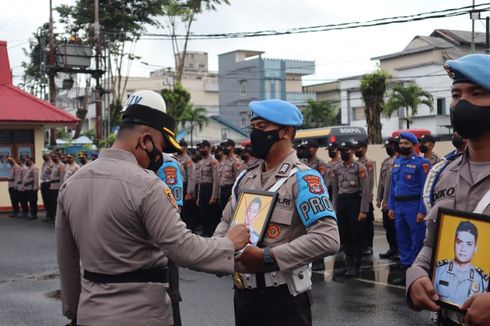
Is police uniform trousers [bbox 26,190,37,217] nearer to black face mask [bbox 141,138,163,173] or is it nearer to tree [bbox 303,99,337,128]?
black face mask [bbox 141,138,163,173]

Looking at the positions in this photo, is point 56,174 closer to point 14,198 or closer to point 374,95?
point 14,198

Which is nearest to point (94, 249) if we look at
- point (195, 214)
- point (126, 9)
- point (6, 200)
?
point (195, 214)

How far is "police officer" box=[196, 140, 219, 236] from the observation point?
13.4 metres

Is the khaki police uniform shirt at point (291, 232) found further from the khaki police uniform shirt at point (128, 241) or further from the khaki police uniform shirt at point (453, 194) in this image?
the khaki police uniform shirt at point (453, 194)

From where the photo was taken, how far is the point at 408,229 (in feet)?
27.0

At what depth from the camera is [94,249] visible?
2748 mm

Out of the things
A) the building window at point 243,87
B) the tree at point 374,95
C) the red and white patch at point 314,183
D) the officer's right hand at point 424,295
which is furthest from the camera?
the building window at point 243,87

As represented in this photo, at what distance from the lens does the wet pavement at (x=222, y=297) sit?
637 centimetres

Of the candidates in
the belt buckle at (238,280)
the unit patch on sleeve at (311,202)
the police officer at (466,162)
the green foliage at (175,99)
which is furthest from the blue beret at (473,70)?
the green foliage at (175,99)

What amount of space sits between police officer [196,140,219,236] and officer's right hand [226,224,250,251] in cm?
1031

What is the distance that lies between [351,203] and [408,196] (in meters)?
1.08

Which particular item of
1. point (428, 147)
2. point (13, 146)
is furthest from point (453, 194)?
point (13, 146)

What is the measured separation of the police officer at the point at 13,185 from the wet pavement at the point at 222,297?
8981mm

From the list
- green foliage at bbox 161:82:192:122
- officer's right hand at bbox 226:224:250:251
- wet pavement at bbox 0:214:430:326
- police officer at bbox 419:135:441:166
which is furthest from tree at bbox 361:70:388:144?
officer's right hand at bbox 226:224:250:251
